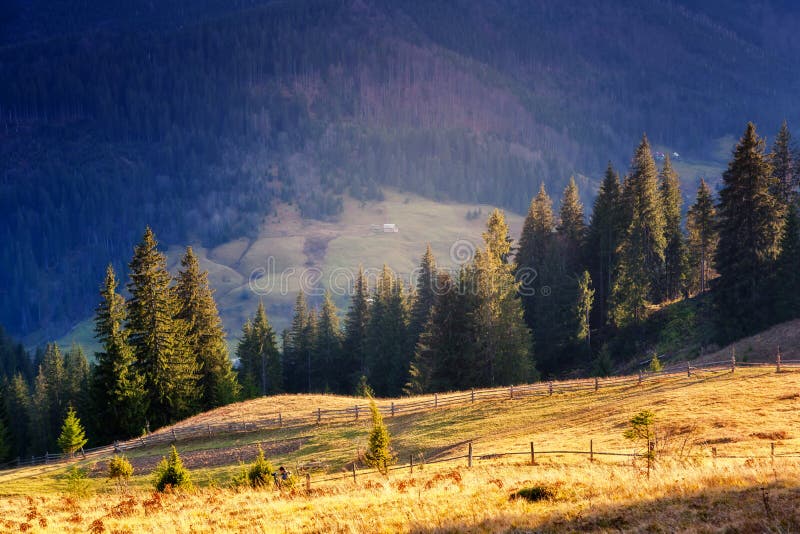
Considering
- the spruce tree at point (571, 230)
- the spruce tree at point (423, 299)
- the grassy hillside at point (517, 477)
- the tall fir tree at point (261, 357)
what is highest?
the spruce tree at point (571, 230)

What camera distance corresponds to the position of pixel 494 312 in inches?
2264

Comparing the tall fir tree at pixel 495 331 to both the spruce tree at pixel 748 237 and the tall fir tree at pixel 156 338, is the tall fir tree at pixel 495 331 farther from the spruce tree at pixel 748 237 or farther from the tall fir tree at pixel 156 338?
the tall fir tree at pixel 156 338

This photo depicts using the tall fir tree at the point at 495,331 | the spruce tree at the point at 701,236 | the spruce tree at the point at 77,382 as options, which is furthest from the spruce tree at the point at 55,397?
the spruce tree at the point at 701,236

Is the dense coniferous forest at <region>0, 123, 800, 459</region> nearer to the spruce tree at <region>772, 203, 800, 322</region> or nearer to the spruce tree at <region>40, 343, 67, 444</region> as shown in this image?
the spruce tree at <region>772, 203, 800, 322</region>

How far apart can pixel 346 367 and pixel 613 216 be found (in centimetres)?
4384

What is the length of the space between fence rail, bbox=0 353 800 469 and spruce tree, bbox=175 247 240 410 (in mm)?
12368

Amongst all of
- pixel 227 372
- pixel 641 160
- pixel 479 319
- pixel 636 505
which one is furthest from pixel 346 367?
pixel 636 505

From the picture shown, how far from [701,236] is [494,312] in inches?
1442

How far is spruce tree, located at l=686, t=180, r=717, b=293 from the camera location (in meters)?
73.0

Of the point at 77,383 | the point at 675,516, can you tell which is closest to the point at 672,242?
the point at 675,516

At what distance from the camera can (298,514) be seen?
704 inches

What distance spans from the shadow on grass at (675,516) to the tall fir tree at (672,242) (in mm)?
64420

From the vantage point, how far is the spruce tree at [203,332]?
60.1 meters

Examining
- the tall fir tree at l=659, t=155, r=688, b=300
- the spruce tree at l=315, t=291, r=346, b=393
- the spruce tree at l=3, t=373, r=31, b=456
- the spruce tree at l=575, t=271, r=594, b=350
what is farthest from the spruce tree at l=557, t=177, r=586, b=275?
the spruce tree at l=3, t=373, r=31, b=456
